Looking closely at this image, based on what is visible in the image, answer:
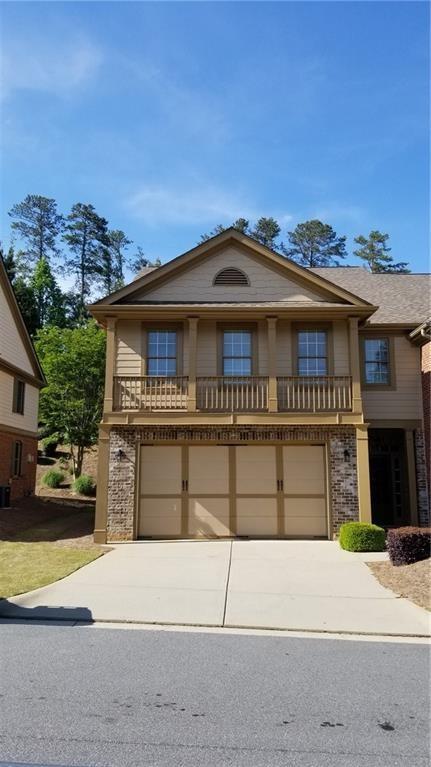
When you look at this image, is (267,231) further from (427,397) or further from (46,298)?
(427,397)

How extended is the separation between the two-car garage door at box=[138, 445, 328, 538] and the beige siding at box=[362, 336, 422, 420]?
2.31m

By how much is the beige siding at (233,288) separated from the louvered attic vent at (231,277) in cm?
11

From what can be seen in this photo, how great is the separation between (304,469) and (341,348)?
345 cm

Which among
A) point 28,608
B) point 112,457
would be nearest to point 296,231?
point 112,457

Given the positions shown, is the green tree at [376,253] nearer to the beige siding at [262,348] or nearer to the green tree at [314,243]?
the green tree at [314,243]

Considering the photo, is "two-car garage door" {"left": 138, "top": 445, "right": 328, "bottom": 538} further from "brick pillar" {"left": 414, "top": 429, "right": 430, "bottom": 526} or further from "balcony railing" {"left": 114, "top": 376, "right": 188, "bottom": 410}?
"brick pillar" {"left": 414, "top": 429, "right": 430, "bottom": 526}

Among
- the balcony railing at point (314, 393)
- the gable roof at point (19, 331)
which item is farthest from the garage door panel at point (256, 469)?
the gable roof at point (19, 331)

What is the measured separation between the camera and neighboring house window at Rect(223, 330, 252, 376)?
14.6 meters

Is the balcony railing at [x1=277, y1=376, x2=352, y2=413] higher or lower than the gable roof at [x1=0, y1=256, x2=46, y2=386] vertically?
lower

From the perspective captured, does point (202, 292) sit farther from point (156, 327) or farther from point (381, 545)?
point (381, 545)

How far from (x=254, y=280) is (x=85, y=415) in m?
14.3

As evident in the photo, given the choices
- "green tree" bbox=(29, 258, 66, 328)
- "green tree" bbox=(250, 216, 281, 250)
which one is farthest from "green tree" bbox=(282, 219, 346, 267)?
"green tree" bbox=(29, 258, 66, 328)

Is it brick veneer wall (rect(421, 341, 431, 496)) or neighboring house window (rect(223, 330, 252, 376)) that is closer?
neighboring house window (rect(223, 330, 252, 376))

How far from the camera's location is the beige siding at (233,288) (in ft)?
48.7
